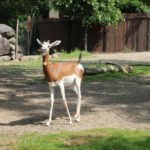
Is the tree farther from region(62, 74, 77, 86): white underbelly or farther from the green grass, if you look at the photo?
the green grass

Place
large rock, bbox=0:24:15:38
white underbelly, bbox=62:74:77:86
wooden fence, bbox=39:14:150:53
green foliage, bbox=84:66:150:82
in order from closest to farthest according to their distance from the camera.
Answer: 1. white underbelly, bbox=62:74:77:86
2. green foliage, bbox=84:66:150:82
3. large rock, bbox=0:24:15:38
4. wooden fence, bbox=39:14:150:53

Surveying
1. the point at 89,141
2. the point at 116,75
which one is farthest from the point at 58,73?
the point at 116,75

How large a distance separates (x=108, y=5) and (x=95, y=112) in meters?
21.1

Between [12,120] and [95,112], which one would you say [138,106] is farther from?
[12,120]

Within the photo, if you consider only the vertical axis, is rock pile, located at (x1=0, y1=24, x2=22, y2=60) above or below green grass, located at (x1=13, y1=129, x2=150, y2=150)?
above

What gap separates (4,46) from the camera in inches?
1180

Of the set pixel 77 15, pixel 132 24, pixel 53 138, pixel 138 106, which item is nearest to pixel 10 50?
pixel 77 15

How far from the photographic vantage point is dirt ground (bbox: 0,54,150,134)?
1056 centimetres

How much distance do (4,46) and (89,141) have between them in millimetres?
21696

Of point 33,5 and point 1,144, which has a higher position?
point 33,5

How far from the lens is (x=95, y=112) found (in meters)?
12.0

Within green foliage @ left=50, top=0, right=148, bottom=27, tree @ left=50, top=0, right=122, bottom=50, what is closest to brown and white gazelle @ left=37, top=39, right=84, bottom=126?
green foliage @ left=50, top=0, right=148, bottom=27

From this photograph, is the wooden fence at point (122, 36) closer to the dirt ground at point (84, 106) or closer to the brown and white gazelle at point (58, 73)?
the dirt ground at point (84, 106)

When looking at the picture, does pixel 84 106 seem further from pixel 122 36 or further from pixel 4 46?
pixel 122 36
